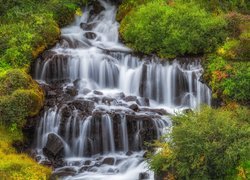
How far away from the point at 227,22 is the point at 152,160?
360 inches

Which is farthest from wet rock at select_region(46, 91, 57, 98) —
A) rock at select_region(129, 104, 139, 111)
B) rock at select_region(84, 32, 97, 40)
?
rock at select_region(84, 32, 97, 40)

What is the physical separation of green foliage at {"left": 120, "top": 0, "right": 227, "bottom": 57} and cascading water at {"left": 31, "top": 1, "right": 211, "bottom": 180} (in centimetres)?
60

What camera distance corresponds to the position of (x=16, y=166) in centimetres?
1345

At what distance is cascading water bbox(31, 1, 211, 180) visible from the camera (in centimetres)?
1603

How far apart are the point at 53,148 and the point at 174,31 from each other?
7244 mm

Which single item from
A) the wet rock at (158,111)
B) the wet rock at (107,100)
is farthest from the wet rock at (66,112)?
the wet rock at (158,111)

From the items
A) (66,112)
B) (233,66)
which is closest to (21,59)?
(66,112)

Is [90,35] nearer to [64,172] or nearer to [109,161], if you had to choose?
[109,161]

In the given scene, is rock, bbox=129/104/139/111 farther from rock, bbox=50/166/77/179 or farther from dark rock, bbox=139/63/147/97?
rock, bbox=50/166/77/179

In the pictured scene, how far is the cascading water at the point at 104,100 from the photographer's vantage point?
631 inches

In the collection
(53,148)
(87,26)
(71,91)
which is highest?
(87,26)

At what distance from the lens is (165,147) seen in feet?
43.4

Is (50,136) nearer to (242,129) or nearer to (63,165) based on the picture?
(63,165)

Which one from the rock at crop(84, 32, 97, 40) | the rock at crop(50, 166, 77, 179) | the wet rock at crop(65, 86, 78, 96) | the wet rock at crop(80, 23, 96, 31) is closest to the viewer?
the rock at crop(50, 166, 77, 179)
